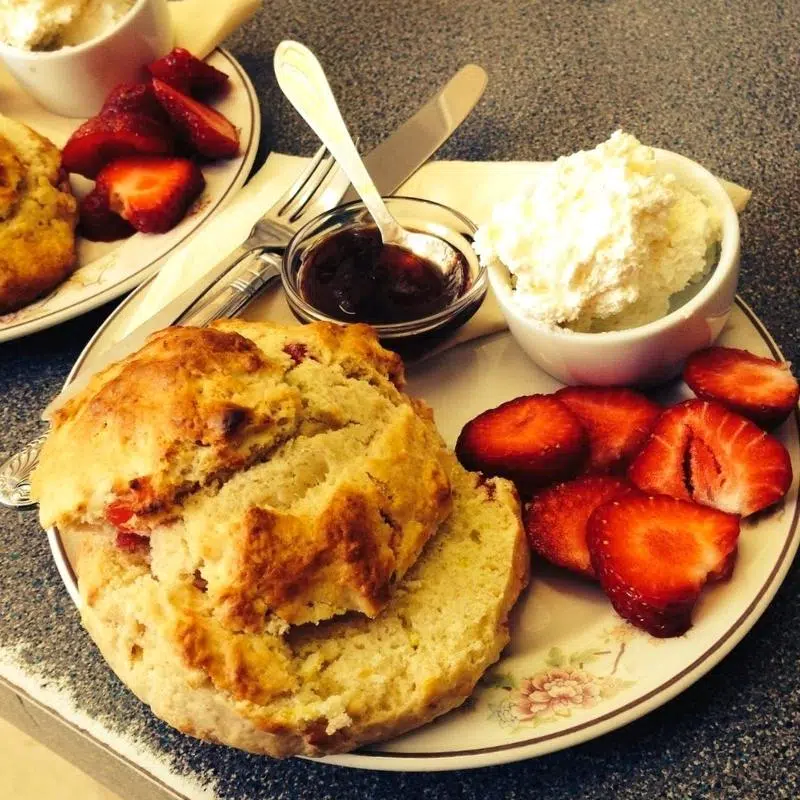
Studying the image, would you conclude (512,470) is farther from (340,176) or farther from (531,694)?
(340,176)

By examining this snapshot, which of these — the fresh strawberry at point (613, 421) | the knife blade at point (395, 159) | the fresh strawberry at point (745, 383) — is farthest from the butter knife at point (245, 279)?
the fresh strawberry at point (745, 383)

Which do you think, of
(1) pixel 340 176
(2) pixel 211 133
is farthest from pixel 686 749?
(2) pixel 211 133

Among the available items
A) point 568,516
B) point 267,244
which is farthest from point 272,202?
point 568,516

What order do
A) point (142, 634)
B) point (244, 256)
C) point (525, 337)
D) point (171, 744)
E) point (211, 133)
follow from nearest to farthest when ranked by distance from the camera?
1. point (142, 634)
2. point (171, 744)
3. point (525, 337)
4. point (244, 256)
5. point (211, 133)

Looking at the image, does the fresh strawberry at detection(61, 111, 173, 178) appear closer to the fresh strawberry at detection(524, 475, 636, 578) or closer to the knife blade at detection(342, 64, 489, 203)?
the knife blade at detection(342, 64, 489, 203)

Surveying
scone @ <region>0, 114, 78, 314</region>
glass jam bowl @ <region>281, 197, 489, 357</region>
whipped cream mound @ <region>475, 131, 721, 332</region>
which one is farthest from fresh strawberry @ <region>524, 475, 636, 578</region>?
scone @ <region>0, 114, 78, 314</region>

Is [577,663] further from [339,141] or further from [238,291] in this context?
[339,141]

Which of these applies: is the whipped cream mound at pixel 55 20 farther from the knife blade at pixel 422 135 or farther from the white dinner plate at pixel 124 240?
the knife blade at pixel 422 135
